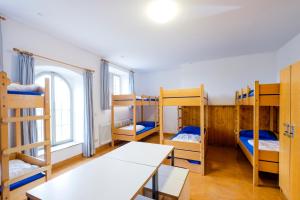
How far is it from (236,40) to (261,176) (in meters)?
2.79

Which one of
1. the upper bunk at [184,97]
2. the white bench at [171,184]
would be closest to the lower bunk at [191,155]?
the upper bunk at [184,97]

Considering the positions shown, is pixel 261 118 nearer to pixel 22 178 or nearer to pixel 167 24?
pixel 167 24

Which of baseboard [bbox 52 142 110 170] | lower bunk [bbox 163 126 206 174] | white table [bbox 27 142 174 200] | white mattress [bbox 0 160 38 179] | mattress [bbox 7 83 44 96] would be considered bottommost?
baseboard [bbox 52 142 110 170]

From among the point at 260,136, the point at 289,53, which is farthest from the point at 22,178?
the point at 289,53

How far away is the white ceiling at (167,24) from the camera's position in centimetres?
192

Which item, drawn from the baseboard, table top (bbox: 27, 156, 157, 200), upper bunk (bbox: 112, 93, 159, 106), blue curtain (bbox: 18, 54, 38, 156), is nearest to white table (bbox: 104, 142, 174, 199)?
table top (bbox: 27, 156, 157, 200)

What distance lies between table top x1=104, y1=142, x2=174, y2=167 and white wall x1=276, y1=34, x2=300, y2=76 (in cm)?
333

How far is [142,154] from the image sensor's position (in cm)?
170

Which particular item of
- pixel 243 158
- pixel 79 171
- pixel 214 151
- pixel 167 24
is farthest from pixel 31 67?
pixel 243 158

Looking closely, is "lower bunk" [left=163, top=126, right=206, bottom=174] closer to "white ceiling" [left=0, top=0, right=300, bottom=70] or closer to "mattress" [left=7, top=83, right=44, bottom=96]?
"white ceiling" [left=0, top=0, right=300, bottom=70]

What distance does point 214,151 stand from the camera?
392 cm

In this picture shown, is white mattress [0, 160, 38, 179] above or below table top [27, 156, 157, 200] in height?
below

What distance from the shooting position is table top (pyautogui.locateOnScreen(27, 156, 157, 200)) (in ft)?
3.10

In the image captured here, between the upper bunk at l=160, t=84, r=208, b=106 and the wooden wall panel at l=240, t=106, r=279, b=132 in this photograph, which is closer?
the upper bunk at l=160, t=84, r=208, b=106
